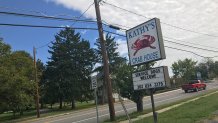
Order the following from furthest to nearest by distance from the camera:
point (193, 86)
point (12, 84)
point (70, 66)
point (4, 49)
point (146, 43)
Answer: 1. point (70, 66)
2. point (193, 86)
3. point (4, 49)
4. point (12, 84)
5. point (146, 43)

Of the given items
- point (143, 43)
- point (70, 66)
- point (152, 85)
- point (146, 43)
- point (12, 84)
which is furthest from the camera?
point (70, 66)

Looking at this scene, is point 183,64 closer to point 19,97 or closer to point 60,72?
point 60,72

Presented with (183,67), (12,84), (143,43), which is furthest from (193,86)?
(183,67)

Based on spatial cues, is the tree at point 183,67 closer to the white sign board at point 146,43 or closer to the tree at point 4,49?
the tree at point 4,49

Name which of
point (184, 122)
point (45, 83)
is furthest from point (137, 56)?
point (45, 83)

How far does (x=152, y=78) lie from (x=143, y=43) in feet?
4.28

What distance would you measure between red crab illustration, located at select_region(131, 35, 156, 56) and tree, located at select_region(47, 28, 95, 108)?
130ft

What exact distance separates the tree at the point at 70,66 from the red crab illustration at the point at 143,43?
3973 cm

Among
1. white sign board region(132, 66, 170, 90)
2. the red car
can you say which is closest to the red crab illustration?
white sign board region(132, 66, 170, 90)

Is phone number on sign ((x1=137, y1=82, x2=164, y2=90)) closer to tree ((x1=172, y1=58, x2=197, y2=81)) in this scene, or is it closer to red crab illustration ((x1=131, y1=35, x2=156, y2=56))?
red crab illustration ((x1=131, y1=35, x2=156, y2=56))

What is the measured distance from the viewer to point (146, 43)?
12859mm

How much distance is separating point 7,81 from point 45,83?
1912cm

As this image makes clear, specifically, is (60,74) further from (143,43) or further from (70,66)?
(143,43)

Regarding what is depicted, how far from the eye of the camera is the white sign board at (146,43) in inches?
486
